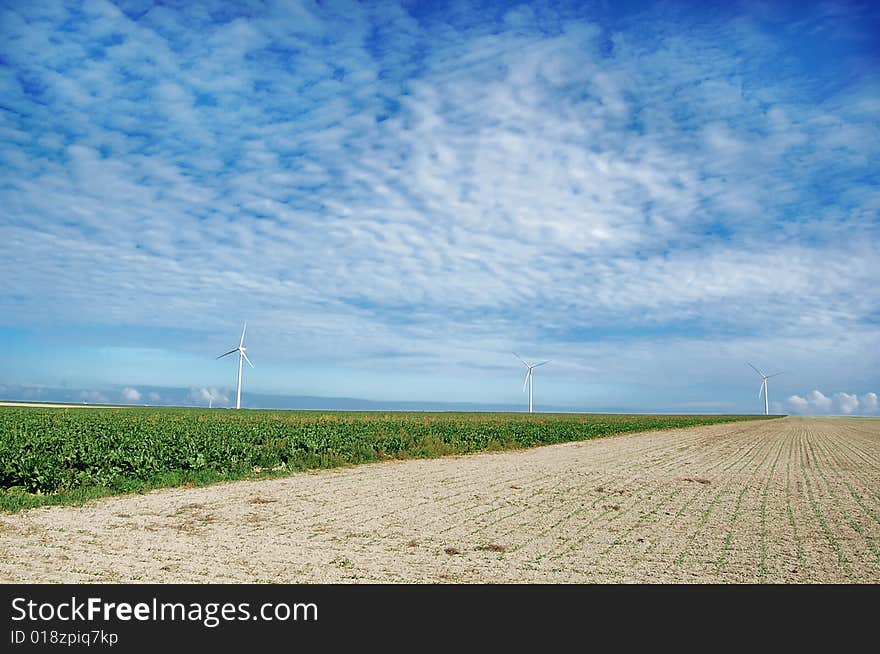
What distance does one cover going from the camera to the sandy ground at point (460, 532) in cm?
1091

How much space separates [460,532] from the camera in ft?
47.0

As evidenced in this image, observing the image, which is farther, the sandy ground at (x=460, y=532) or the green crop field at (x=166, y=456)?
the green crop field at (x=166, y=456)

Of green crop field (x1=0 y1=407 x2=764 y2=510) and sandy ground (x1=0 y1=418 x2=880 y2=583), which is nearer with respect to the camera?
sandy ground (x1=0 y1=418 x2=880 y2=583)

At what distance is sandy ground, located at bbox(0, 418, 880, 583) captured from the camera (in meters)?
10.9

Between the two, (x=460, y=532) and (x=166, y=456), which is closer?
(x=460, y=532)

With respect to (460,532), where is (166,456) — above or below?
above

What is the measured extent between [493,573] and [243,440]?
2458 cm
